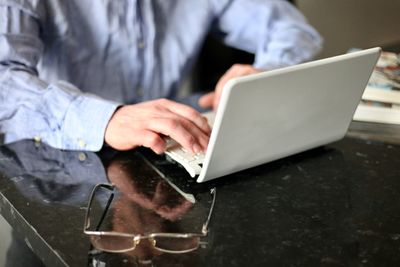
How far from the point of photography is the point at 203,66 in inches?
80.2

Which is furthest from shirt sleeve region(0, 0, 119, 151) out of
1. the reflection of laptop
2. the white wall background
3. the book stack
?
the white wall background

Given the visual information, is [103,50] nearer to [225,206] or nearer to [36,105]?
[36,105]

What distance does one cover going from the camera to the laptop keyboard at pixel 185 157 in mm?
743

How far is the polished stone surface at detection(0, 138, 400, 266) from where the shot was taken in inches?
24.3

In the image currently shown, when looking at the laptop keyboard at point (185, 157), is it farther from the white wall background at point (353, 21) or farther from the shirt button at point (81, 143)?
the white wall background at point (353, 21)

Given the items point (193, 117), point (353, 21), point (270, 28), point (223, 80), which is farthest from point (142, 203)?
point (353, 21)

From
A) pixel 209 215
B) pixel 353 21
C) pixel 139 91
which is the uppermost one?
pixel 209 215

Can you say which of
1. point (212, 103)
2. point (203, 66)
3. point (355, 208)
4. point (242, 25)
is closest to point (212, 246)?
point (355, 208)

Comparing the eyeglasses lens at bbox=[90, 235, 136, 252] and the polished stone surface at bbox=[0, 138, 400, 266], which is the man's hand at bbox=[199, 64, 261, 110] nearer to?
the polished stone surface at bbox=[0, 138, 400, 266]

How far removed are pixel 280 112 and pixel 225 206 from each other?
133 millimetres

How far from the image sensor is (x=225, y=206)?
2.31 ft

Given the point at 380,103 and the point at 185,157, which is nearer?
the point at 185,157

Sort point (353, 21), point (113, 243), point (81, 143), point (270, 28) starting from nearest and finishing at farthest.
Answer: point (113, 243)
point (81, 143)
point (270, 28)
point (353, 21)

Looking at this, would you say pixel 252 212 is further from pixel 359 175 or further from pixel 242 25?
pixel 242 25
